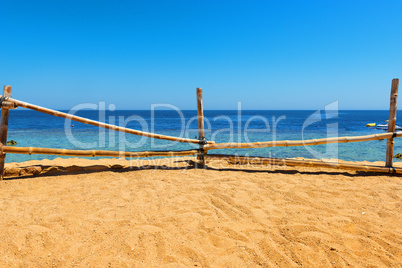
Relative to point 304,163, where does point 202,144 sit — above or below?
above

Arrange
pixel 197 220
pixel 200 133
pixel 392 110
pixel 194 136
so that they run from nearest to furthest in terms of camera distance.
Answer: pixel 197 220 < pixel 392 110 < pixel 200 133 < pixel 194 136

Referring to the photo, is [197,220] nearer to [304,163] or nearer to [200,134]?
[200,134]

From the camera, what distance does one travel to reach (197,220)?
291 centimetres

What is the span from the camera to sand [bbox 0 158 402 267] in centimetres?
221


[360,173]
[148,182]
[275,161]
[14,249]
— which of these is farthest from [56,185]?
[360,173]

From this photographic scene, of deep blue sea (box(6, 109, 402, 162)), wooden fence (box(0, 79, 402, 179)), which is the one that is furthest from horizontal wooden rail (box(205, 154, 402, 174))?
deep blue sea (box(6, 109, 402, 162))

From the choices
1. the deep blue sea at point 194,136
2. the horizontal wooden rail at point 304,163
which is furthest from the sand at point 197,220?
the deep blue sea at point 194,136

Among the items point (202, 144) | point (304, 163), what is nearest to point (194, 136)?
point (202, 144)

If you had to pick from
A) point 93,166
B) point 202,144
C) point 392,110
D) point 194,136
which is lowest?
point 93,166

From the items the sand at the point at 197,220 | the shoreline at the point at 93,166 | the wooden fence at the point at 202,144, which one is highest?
the wooden fence at the point at 202,144

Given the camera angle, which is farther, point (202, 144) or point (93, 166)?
point (202, 144)

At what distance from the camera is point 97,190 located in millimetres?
3879

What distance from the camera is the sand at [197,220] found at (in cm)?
221

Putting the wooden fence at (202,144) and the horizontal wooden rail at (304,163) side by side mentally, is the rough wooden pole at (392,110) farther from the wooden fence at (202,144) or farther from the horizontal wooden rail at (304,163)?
the horizontal wooden rail at (304,163)
